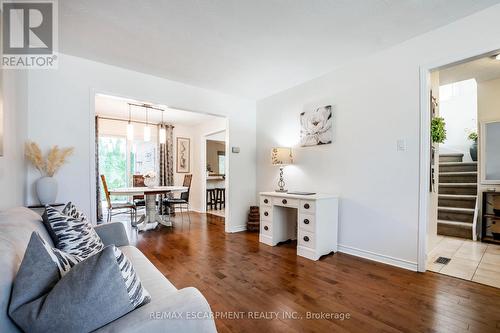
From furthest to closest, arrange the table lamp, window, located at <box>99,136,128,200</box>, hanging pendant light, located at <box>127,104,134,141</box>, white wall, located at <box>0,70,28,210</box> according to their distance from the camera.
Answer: window, located at <box>99,136,128,200</box>
hanging pendant light, located at <box>127,104,134,141</box>
the table lamp
white wall, located at <box>0,70,28,210</box>

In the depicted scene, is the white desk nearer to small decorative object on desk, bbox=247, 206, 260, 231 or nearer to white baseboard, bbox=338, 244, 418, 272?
white baseboard, bbox=338, 244, 418, 272

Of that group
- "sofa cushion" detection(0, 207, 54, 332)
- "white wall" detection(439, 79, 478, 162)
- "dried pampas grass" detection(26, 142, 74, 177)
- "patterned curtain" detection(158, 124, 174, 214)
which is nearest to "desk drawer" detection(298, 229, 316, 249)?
"sofa cushion" detection(0, 207, 54, 332)

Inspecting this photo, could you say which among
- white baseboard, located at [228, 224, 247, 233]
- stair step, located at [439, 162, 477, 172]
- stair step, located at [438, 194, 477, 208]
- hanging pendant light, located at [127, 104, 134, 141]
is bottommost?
white baseboard, located at [228, 224, 247, 233]

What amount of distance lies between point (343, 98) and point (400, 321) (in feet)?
8.08

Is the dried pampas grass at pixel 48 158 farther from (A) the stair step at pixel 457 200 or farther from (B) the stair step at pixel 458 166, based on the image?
(B) the stair step at pixel 458 166

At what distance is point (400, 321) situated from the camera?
61.9 inches

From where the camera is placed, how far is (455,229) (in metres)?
3.58

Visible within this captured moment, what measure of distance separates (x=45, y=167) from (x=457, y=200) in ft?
19.6

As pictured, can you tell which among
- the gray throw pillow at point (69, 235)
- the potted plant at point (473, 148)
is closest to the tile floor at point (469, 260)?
the potted plant at point (473, 148)

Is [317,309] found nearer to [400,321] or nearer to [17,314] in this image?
[400,321]

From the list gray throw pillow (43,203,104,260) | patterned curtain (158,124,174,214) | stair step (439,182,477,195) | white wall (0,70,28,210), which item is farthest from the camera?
patterned curtain (158,124,174,214)

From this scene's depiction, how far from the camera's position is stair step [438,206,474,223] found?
3.61m

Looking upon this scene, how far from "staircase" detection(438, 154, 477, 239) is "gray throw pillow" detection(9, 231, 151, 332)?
182 inches

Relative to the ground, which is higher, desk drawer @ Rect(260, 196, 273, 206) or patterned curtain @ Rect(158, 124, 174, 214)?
patterned curtain @ Rect(158, 124, 174, 214)
